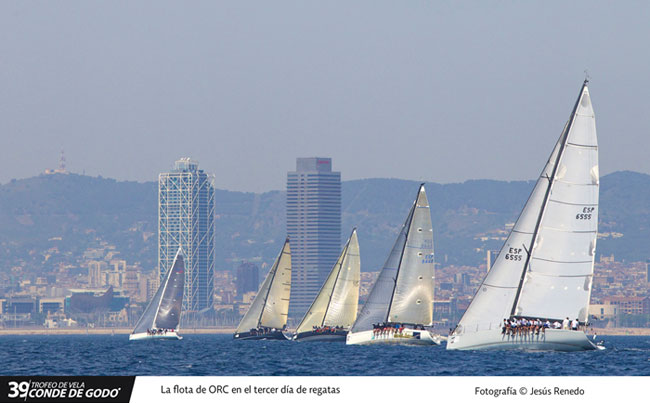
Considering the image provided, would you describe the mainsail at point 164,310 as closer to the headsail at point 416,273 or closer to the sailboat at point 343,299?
the sailboat at point 343,299

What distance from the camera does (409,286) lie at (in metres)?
99.5

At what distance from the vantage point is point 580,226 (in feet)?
228

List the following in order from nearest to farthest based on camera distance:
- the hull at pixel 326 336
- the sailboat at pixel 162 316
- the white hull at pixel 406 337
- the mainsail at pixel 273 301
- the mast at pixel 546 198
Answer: the mast at pixel 546 198, the white hull at pixel 406 337, the hull at pixel 326 336, the mainsail at pixel 273 301, the sailboat at pixel 162 316

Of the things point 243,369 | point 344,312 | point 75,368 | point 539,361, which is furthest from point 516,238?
point 344,312

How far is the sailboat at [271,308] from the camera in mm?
160500

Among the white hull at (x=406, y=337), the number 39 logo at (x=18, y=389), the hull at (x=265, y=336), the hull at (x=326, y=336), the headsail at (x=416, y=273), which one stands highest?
the headsail at (x=416, y=273)

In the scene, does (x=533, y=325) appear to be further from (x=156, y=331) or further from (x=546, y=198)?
(x=156, y=331)

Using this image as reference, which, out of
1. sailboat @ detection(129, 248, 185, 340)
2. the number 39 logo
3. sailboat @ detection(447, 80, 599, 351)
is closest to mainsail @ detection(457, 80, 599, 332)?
sailboat @ detection(447, 80, 599, 351)

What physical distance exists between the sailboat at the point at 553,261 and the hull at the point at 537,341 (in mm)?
56

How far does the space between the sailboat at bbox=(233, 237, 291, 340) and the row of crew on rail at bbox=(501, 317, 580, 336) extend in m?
88.3

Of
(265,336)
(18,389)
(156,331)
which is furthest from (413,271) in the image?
(156,331)

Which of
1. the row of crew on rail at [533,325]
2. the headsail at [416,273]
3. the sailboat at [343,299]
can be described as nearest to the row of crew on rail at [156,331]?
the sailboat at [343,299]

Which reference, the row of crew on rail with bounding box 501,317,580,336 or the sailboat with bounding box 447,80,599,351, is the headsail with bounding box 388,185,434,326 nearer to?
the sailboat with bounding box 447,80,599,351

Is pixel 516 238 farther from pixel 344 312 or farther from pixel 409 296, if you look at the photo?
pixel 344 312
